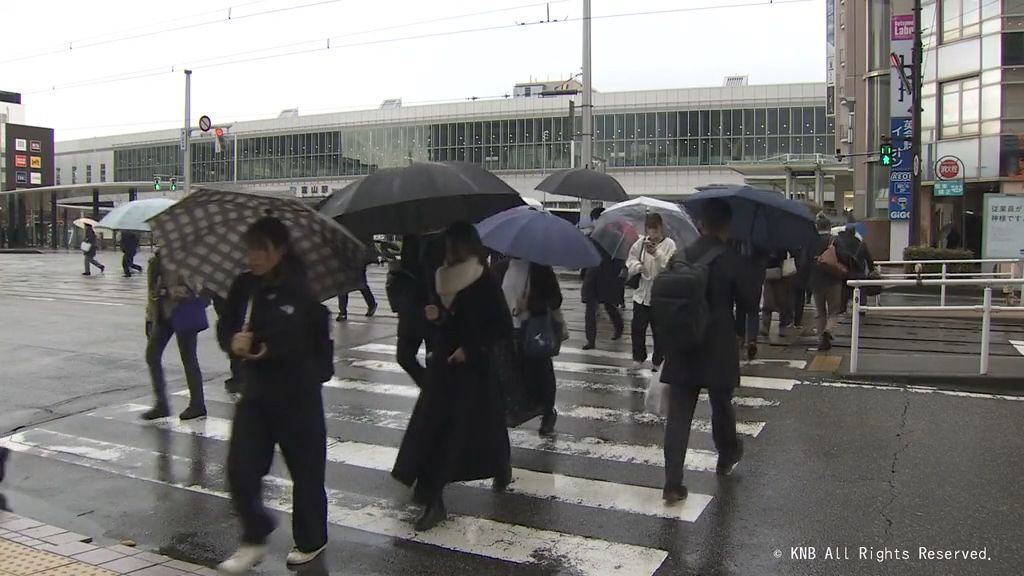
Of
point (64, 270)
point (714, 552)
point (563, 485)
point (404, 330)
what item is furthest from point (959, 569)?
point (64, 270)

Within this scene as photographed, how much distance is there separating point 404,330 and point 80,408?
4.26m

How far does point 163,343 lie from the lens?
300 inches

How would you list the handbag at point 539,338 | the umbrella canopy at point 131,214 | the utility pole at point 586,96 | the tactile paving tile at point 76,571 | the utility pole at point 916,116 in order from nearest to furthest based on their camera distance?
the tactile paving tile at point 76,571, the handbag at point 539,338, the umbrella canopy at point 131,214, the utility pole at point 916,116, the utility pole at point 586,96

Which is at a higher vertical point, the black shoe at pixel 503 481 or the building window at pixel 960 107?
the building window at pixel 960 107

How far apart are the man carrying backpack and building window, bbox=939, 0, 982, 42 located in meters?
28.1

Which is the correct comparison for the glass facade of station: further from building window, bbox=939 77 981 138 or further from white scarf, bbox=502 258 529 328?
white scarf, bbox=502 258 529 328

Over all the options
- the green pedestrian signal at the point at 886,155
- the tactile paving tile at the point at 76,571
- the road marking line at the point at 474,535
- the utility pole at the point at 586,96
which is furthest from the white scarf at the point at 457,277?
the green pedestrian signal at the point at 886,155

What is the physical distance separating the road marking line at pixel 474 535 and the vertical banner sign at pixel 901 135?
83.1 feet

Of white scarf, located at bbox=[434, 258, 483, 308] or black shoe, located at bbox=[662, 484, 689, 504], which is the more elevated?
white scarf, located at bbox=[434, 258, 483, 308]

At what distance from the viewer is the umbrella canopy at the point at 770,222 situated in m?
6.48

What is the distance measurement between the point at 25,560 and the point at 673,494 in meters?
3.62

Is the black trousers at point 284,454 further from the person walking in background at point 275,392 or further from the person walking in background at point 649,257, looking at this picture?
the person walking in background at point 649,257

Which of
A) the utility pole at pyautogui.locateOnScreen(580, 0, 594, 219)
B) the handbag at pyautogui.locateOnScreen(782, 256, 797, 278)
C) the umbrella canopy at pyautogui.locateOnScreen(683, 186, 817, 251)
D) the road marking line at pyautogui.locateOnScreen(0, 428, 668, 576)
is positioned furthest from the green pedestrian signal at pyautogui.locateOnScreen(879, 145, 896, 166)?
the road marking line at pyautogui.locateOnScreen(0, 428, 668, 576)

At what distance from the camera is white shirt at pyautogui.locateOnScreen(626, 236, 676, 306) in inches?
339
